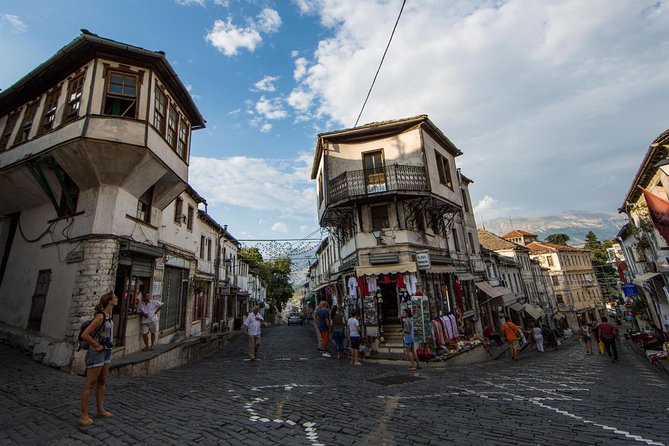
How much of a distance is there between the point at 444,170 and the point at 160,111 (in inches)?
563

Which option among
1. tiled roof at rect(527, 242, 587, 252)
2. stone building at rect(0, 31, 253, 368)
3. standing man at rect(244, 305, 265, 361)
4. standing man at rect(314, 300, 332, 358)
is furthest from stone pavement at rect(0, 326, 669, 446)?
tiled roof at rect(527, 242, 587, 252)

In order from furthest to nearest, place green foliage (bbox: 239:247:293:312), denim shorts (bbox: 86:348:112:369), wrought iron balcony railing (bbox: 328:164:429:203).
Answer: green foliage (bbox: 239:247:293:312)
wrought iron balcony railing (bbox: 328:164:429:203)
denim shorts (bbox: 86:348:112:369)

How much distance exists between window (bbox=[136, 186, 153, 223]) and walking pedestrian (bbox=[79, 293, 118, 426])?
25.3ft

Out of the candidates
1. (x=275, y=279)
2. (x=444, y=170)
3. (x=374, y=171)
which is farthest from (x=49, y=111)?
(x=275, y=279)

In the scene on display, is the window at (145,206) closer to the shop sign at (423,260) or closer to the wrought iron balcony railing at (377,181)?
the wrought iron balcony railing at (377,181)

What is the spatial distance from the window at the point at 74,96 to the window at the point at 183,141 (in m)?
3.32

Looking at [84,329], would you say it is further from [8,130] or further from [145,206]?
[8,130]

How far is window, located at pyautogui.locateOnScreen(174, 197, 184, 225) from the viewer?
1533 centimetres

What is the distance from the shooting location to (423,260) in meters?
14.1

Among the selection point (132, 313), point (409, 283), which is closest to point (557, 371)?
point (409, 283)

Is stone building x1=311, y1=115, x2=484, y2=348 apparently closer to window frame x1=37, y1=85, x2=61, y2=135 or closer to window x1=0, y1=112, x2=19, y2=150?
window frame x1=37, y1=85, x2=61, y2=135

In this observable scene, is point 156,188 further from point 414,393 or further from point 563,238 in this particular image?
point 563,238

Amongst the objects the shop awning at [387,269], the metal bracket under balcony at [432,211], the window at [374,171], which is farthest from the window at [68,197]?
the metal bracket under balcony at [432,211]

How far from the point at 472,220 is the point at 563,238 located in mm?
47207
